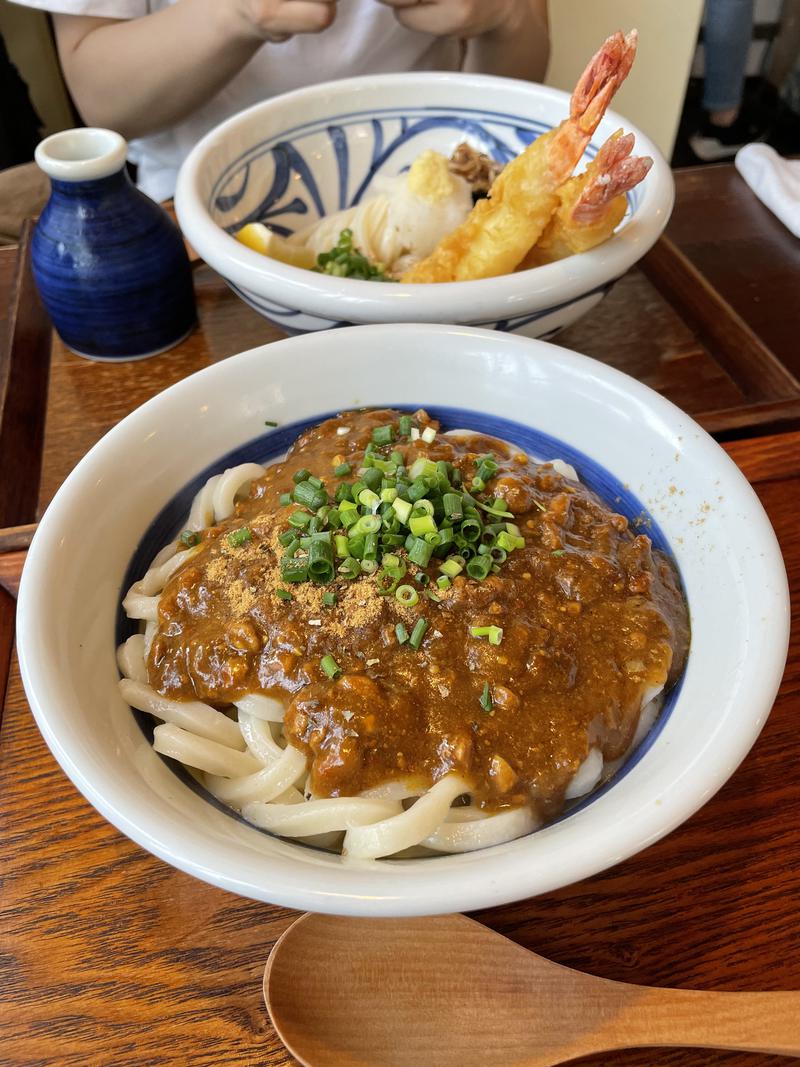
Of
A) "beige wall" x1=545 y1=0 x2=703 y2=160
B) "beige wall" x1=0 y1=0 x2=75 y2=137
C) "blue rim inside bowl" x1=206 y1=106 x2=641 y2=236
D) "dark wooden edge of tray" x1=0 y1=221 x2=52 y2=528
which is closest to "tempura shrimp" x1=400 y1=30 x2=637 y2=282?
"blue rim inside bowl" x1=206 y1=106 x2=641 y2=236

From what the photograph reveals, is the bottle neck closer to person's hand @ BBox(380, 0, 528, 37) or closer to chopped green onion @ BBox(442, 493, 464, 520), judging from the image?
person's hand @ BBox(380, 0, 528, 37)

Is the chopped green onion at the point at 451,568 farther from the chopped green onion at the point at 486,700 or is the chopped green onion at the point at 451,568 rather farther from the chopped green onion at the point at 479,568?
the chopped green onion at the point at 486,700

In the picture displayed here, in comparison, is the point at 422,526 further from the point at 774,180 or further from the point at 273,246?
the point at 774,180

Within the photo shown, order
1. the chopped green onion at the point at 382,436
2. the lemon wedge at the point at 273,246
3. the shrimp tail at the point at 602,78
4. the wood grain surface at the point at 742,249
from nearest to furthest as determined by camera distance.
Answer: the chopped green onion at the point at 382,436
the shrimp tail at the point at 602,78
the lemon wedge at the point at 273,246
the wood grain surface at the point at 742,249

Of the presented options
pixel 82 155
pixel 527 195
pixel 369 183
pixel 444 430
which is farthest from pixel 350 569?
pixel 369 183

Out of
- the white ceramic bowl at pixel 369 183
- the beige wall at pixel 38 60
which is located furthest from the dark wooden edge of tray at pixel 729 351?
the beige wall at pixel 38 60

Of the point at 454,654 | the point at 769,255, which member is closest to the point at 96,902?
the point at 454,654
